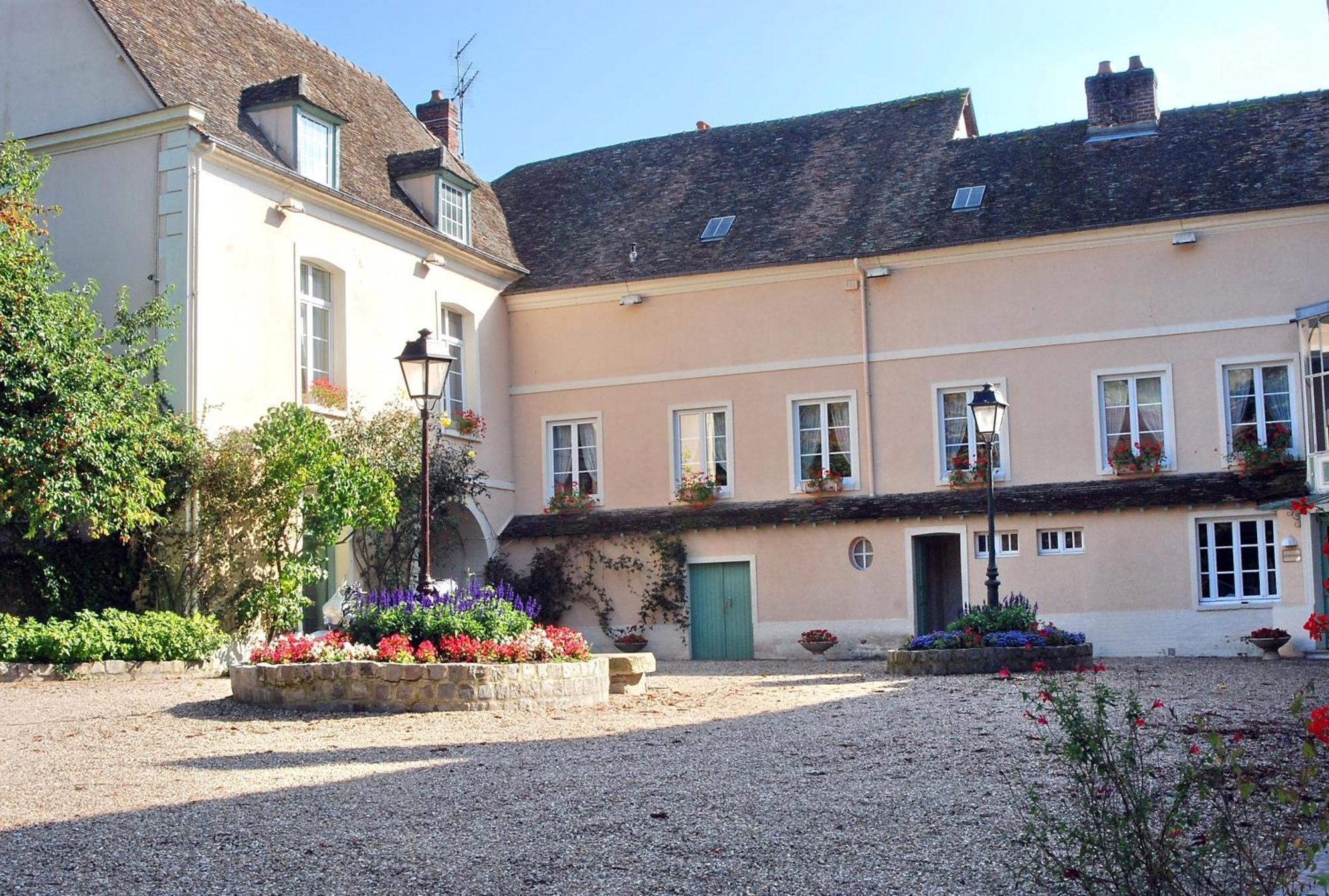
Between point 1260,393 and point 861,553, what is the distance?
5949mm

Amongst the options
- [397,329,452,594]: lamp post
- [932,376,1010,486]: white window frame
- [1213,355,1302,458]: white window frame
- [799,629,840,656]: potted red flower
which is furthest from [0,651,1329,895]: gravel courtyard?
[932,376,1010,486]: white window frame

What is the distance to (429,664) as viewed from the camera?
1151cm

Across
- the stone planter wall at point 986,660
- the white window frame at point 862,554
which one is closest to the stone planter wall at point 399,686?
the stone planter wall at point 986,660

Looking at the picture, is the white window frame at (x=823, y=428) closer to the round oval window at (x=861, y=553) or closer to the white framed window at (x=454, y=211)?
the round oval window at (x=861, y=553)

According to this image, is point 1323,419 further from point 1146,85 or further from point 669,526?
point 669,526

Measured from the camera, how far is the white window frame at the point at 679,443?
71.7 feet

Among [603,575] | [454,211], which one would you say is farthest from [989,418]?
[454,211]

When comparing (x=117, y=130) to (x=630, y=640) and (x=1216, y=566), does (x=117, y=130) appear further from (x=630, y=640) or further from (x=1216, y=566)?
(x=1216, y=566)

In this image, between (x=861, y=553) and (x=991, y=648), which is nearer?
(x=991, y=648)

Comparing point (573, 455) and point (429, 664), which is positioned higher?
point (573, 455)

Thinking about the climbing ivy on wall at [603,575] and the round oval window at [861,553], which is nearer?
the round oval window at [861,553]

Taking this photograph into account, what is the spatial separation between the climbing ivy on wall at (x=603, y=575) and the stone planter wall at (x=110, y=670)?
23.1ft

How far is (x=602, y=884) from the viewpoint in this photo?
550cm

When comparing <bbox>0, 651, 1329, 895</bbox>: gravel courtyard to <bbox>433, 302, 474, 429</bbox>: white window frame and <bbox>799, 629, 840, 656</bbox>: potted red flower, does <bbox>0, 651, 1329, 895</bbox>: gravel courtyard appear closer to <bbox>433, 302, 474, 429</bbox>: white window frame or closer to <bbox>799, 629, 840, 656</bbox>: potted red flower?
<bbox>799, 629, 840, 656</bbox>: potted red flower
